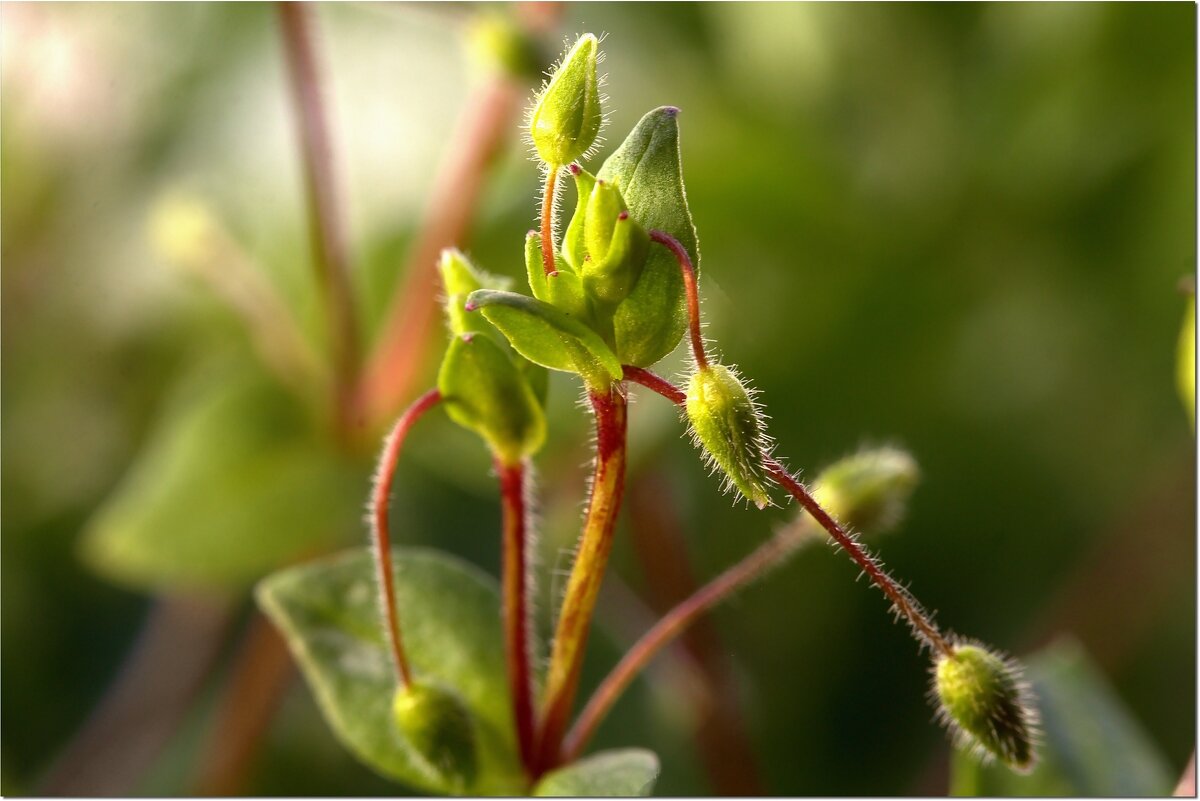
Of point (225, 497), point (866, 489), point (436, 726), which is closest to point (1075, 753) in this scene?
point (866, 489)

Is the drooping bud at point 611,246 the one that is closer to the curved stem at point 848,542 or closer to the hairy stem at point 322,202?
the curved stem at point 848,542

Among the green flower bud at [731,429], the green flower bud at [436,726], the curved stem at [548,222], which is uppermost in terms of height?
the curved stem at [548,222]

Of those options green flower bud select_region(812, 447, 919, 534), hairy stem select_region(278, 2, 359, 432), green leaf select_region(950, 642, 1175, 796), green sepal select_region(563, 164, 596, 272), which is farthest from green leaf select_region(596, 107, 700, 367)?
hairy stem select_region(278, 2, 359, 432)

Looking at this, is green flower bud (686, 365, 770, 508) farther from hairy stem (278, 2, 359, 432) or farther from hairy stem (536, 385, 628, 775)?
hairy stem (278, 2, 359, 432)

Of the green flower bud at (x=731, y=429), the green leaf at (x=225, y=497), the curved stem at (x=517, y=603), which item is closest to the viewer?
the green flower bud at (x=731, y=429)

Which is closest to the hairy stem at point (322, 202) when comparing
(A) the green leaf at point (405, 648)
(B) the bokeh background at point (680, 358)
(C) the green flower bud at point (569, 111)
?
(B) the bokeh background at point (680, 358)

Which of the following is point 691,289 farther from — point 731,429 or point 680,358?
point 680,358
